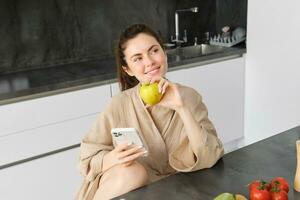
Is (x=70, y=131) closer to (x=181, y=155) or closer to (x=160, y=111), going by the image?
(x=160, y=111)

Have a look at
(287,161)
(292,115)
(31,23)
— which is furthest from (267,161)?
(31,23)

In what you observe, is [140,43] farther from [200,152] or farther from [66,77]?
[66,77]

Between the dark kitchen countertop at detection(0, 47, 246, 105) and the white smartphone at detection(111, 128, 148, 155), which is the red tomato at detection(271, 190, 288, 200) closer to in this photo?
the white smartphone at detection(111, 128, 148, 155)

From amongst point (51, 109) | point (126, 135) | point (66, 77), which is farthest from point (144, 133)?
point (66, 77)

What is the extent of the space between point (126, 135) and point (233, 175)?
34cm

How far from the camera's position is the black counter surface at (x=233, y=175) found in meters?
1.10

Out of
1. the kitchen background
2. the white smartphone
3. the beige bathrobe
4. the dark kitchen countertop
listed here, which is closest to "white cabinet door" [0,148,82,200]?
the dark kitchen countertop

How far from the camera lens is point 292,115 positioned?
2.63 meters

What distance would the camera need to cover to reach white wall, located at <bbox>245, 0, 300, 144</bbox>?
2537 millimetres

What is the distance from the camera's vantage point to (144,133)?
149cm

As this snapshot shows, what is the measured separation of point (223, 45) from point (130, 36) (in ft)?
5.47

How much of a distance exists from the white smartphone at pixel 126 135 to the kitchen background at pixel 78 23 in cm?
155

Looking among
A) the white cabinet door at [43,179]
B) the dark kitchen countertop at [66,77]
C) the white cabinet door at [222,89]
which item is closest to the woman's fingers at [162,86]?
the dark kitchen countertop at [66,77]

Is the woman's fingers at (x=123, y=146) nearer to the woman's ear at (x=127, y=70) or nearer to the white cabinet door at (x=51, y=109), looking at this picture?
the woman's ear at (x=127, y=70)
